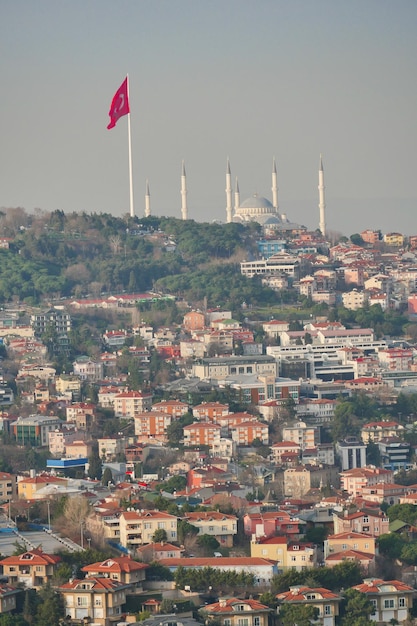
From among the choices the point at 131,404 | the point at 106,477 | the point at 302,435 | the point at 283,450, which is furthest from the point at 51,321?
the point at 106,477

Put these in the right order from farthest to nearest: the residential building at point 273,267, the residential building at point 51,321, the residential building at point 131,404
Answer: the residential building at point 273,267, the residential building at point 51,321, the residential building at point 131,404

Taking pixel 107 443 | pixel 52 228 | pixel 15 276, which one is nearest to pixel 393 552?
pixel 107 443

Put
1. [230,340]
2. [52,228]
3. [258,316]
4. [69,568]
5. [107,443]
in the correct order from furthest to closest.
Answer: [52,228]
[258,316]
[230,340]
[107,443]
[69,568]

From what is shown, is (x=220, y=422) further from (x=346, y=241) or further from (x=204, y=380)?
(x=346, y=241)

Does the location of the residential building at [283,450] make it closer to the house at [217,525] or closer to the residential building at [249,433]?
the residential building at [249,433]

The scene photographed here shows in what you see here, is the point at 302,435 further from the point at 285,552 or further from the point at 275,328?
the point at 285,552

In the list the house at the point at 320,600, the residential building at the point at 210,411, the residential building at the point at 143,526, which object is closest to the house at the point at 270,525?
the residential building at the point at 143,526
